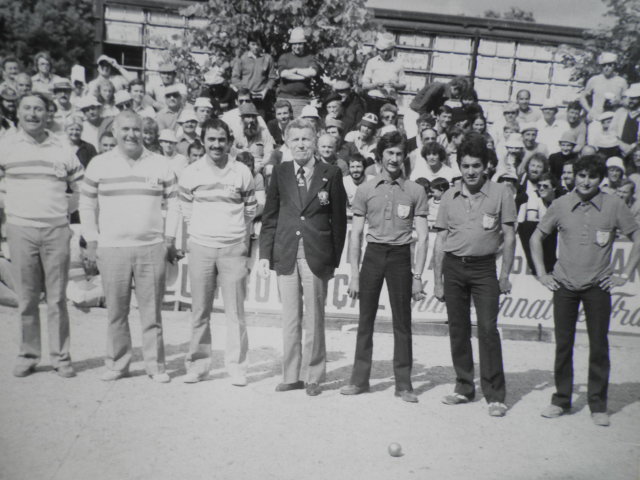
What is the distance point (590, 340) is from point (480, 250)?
1.04m

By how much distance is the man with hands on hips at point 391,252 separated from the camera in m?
5.40

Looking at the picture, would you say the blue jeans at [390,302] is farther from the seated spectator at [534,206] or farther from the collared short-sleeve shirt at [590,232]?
the seated spectator at [534,206]

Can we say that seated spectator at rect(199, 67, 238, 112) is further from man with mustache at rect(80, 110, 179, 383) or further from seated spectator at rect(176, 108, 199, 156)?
man with mustache at rect(80, 110, 179, 383)

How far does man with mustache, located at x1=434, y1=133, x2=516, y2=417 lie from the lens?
5.25m

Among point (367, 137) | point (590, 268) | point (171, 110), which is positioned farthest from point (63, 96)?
point (590, 268)

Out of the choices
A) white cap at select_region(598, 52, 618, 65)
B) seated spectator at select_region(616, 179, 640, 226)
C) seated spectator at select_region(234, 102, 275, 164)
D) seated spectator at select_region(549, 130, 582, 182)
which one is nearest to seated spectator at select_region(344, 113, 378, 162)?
seated spectator at select_region(234, 102, 275, 164)

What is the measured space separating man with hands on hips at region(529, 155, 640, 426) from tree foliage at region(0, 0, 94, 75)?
181 inches

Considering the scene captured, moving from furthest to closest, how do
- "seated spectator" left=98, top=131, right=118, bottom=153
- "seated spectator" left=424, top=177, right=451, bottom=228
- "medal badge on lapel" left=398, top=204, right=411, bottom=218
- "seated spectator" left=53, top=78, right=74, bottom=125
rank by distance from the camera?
"seated spectator" left=53, top=78, right=74, bottom=125, "seated spectator" left=424, top=177, right=451, bottom=228, "seated spectator" left=98, top=131, right=118, bottom=153, "medal badge on lapel" left=398, top=204, right=411, bottom=218

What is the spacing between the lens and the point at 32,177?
5344 mm

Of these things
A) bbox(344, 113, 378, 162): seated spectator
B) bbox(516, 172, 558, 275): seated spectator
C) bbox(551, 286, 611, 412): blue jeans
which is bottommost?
bbox(551, 286, 611, 412): blue jeans

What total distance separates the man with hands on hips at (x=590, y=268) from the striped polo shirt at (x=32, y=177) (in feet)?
12.4

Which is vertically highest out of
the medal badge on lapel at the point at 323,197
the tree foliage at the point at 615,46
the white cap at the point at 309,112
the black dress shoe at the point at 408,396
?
the tree foliage at the point at 615,46

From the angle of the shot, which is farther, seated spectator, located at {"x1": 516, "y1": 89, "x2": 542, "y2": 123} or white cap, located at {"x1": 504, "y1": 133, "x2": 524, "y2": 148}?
seated spectator, located at {"x1": 516, "y1": 89, "x2": 542, "y2": 123}

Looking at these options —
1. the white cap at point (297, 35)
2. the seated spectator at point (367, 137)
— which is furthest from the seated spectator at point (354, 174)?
the white cap at point (297, 35)
